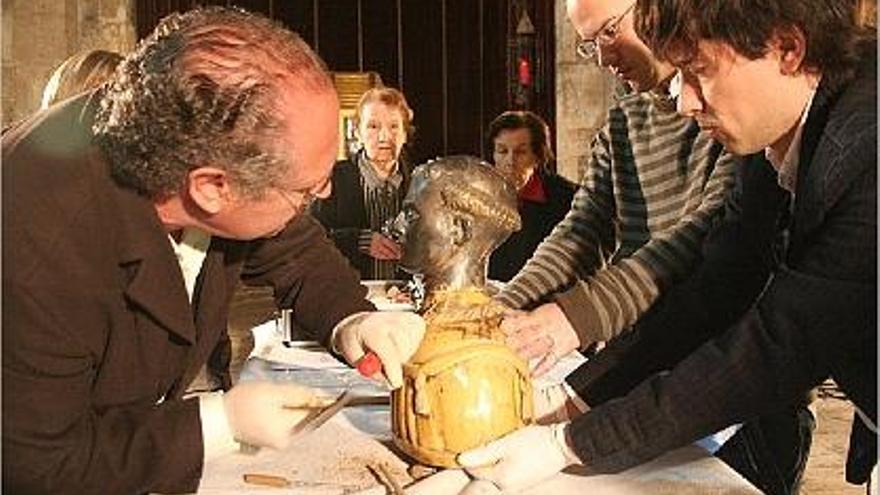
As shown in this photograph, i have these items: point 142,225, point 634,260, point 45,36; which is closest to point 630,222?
point 634,260

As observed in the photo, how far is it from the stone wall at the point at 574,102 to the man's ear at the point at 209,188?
6241 mm

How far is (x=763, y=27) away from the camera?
1.61 meters

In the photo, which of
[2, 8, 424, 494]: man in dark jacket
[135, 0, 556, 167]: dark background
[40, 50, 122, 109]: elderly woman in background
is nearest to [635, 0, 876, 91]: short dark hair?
[2, 8, 424, 494]: man in dark jacket

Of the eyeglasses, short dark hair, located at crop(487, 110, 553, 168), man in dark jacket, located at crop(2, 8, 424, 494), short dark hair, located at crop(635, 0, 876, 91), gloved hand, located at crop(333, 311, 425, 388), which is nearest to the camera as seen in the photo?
man in dark jacket, located at crop(2, 8, 424, 494)

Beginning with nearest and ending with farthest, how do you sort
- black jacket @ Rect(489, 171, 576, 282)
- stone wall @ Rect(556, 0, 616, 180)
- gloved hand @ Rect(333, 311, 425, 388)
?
1. gloved hand @ Rect(333, 311, 425, 388)
2. black jacket @ Rect(489, 171, 576, 282)
3. stone wall @ Rect(556, 0, 616, 180)

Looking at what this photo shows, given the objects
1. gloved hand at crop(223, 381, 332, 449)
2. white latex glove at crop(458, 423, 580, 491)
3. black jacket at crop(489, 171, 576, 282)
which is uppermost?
gloved hand at crop(223, 381, 332, 449)

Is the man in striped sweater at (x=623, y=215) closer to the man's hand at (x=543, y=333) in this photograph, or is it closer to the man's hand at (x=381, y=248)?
the man's hand at (x=543, y=333)

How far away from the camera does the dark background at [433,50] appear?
30.2ft

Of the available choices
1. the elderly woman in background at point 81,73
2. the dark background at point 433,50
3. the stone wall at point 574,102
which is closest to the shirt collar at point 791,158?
the elderly woman in background at point 81,73

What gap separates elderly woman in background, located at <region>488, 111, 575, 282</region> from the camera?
14.4 feet

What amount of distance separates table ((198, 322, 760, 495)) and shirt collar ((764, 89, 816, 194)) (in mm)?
→ 445

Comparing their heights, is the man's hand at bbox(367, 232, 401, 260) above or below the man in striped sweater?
below

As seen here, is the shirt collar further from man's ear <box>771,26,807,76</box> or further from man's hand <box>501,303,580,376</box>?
man's hand <box>501,303,580,376</box>

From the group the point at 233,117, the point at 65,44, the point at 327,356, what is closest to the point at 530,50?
the point at 65,44
